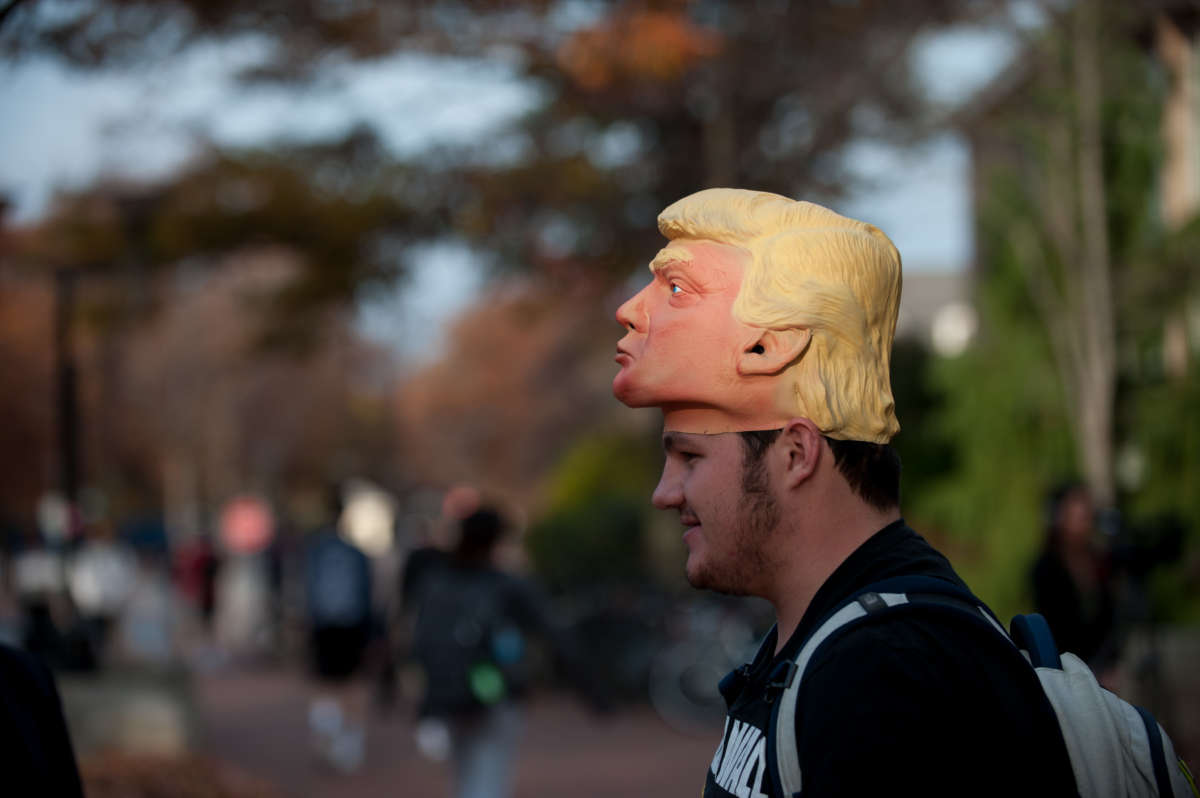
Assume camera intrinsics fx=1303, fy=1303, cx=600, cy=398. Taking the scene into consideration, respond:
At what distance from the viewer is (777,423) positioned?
1.86 metres

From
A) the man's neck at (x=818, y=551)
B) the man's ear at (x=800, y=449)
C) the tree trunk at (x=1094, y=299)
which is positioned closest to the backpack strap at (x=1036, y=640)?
→ the man's neck at (x=818, y=551)

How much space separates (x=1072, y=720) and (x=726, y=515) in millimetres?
531

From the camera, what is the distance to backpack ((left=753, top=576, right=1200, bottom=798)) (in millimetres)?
1570

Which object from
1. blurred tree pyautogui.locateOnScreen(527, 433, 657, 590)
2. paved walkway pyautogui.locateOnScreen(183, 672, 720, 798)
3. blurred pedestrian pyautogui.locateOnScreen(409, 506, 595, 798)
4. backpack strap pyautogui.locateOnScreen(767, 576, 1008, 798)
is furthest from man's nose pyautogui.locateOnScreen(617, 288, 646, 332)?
blurred tree pyautogui.locateOnScreen(527, 433, 657, 590)

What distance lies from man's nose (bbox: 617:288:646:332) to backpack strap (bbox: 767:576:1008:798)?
0.58 meters

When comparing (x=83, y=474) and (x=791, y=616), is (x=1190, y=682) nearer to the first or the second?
(x=791, y=616)

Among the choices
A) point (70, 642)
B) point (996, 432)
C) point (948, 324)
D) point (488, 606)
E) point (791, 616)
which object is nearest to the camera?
point (791, 616)

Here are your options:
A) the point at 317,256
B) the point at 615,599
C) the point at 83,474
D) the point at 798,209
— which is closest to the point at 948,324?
the point at 615,599

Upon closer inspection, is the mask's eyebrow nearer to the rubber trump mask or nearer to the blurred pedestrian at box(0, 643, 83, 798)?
the rubber trump mask

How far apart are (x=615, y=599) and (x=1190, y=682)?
5858mm

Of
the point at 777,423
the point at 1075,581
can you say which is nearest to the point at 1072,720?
the point at 777,423

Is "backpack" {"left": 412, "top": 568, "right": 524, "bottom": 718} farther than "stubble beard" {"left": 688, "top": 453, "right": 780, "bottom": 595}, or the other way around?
"backpack" {"left": 412, "top": 568, "right": 524, "bottom": 718}

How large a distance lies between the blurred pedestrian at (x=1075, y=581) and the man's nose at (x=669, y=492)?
3696 mm

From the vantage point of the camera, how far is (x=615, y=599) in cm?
1290
